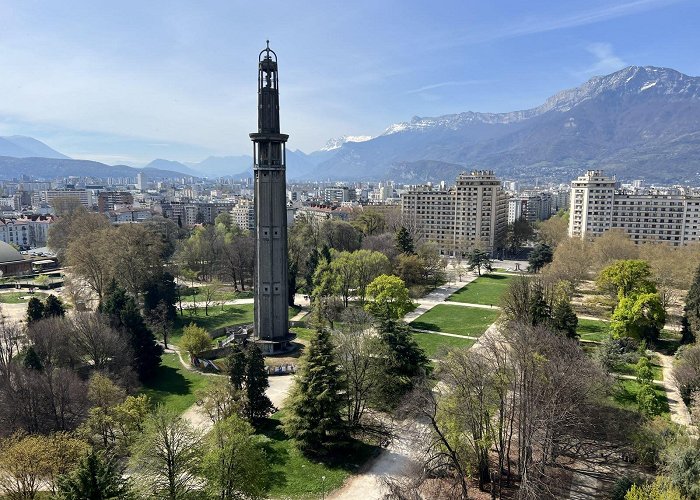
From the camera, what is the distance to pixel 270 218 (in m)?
39.3

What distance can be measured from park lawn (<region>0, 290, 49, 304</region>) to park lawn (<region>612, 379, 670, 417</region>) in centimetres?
6261

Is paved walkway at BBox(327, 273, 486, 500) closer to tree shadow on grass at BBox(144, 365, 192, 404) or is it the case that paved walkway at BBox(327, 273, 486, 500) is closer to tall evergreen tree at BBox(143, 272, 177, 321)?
tree shadow on grass at BBox(144, 365, 192, 404)

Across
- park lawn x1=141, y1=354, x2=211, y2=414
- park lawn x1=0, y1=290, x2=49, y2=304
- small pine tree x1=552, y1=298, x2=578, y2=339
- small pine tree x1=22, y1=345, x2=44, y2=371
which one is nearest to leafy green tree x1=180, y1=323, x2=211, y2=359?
park lawn x1=141, y1=354, x2=211, y2=414

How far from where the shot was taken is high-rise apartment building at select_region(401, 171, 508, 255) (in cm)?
9481

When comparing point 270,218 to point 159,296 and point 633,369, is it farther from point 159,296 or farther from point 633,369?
point 633,369

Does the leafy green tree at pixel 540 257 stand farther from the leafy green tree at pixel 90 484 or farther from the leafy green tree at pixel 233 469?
the leafy green tree at pixel 90 484

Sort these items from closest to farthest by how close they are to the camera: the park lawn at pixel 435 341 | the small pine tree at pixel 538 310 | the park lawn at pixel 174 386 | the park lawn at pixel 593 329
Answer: the park lawn at pixel 174 386, the small pine tree at pixel 538 310, the park lawn at pixel 435 341, the park lawn at pixel 593 329

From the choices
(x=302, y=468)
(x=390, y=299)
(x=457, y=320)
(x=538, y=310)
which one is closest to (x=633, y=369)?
(x=538, y=310)

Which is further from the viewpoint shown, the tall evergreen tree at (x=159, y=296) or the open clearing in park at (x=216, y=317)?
the tall evergreen tree at (x=159, y=296)

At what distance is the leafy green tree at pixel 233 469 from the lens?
731 inches

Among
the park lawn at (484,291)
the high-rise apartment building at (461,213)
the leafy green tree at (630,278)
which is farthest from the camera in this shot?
the high-rise apartment building at (461,213)

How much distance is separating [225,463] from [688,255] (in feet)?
206

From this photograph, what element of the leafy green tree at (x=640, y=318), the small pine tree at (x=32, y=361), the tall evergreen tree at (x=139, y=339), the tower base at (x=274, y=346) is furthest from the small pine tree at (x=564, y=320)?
the small pine tree at (x=32, y=361)

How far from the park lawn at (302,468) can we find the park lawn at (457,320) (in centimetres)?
2347
